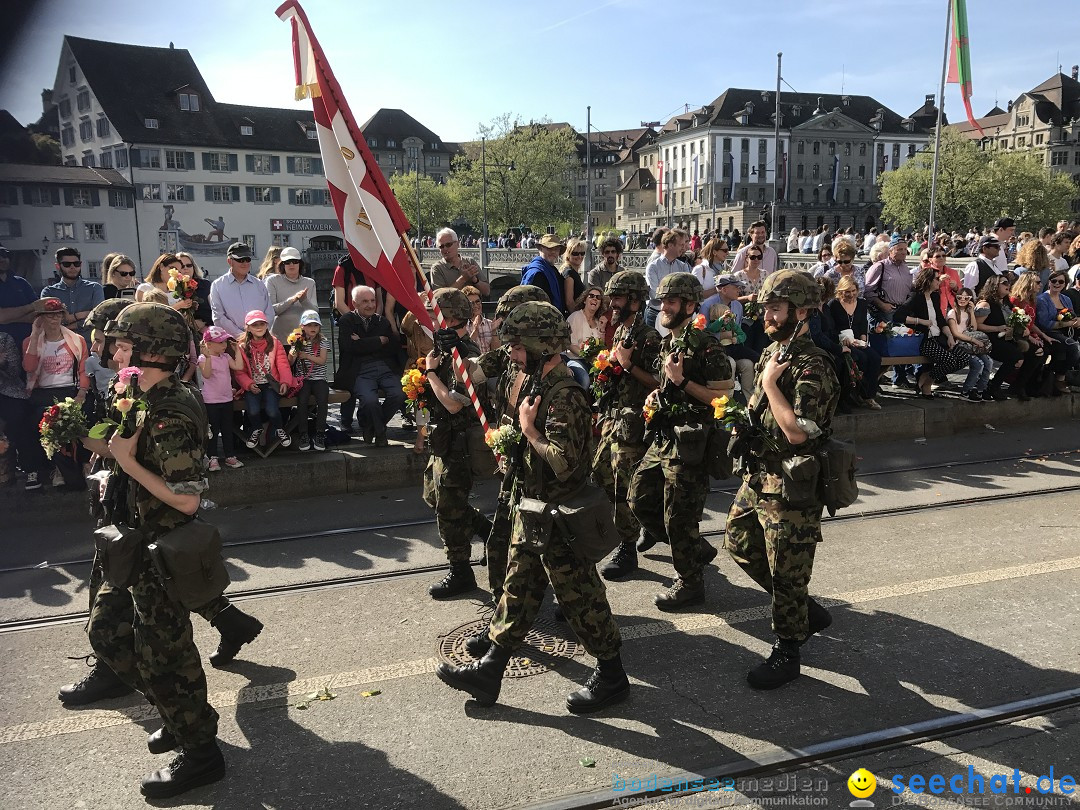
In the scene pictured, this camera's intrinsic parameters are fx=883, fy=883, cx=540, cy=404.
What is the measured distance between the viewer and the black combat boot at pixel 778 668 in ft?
16.0

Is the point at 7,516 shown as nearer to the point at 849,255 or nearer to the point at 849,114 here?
the point at 849,255

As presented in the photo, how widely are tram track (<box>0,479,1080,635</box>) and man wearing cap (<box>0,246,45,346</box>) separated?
11.7 feet

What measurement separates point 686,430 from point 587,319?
3124 millimetres

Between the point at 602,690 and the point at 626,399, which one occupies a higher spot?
the point at 626,399

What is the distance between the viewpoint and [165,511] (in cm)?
422

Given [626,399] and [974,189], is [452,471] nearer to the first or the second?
[626,399]

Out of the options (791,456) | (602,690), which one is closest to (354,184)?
(791,456)

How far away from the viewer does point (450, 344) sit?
18.0 feet

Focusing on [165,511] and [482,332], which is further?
[482,332]

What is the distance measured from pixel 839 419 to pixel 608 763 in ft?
25.4

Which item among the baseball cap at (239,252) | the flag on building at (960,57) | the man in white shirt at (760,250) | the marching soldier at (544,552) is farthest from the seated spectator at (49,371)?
the flag on building at (960,57)

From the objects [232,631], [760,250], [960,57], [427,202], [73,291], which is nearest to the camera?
[232,631]

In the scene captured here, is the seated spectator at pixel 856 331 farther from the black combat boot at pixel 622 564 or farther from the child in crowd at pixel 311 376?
the child in crowd at pixel 311 376

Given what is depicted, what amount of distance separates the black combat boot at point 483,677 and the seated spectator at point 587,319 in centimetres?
428
